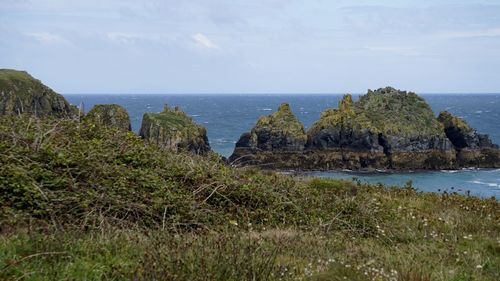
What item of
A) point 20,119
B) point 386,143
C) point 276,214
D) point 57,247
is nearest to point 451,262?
point 276,214

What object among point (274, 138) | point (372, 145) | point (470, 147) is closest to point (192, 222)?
point (274, 138)

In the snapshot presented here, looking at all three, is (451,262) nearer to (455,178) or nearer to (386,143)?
(455,178)

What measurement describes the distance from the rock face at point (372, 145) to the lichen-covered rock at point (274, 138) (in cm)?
14

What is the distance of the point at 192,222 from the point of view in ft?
28.5

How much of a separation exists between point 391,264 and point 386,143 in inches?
2710

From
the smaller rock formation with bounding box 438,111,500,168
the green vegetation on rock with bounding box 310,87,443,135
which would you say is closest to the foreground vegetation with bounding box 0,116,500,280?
the green vegetation on rock with bounding box 310,87,443,135

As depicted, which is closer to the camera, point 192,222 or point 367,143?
point 192,222

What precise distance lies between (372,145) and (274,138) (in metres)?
14.1

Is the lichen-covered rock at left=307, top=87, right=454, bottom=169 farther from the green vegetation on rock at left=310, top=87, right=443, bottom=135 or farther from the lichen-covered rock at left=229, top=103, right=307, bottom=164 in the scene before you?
the lichen-covered rock at left=229, top=103, right=307, bottom=164

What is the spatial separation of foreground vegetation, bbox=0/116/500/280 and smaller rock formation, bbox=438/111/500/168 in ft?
217

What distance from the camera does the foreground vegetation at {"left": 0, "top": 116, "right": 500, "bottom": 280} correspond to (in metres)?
5.27

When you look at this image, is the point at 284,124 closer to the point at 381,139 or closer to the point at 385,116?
the point at 381,139

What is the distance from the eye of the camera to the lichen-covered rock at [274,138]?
237ft

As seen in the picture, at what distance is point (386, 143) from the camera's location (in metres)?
72.8
